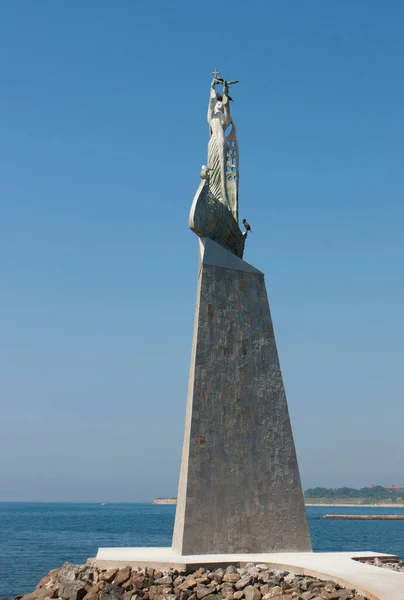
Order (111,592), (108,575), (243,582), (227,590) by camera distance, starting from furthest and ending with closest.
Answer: (108,575)
(111,592)
(243,582)
(227,590)

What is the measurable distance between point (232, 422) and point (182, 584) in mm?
3662

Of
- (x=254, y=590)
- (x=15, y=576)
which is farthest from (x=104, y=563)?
(x=15, y=576)

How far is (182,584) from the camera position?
12164mm

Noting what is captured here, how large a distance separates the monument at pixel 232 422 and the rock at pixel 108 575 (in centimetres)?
170

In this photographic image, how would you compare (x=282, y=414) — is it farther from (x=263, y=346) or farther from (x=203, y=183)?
(x=203, y=183)

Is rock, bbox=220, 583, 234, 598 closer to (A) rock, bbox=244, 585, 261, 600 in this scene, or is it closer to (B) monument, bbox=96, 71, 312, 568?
(A) rock, bbox=244, 585, 261, 600

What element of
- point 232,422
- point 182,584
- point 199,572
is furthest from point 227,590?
point 232,422

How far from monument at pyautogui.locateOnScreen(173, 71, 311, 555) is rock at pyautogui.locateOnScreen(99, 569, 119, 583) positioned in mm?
1699

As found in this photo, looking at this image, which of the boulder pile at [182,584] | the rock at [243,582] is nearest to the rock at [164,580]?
the boulder pile at [182,584]

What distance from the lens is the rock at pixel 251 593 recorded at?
1135cm

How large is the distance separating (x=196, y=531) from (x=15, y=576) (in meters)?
10.1

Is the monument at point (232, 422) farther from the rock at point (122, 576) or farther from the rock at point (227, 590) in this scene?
the rock at point (227, 590)

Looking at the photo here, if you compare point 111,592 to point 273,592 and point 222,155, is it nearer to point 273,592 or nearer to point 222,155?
point 273,592

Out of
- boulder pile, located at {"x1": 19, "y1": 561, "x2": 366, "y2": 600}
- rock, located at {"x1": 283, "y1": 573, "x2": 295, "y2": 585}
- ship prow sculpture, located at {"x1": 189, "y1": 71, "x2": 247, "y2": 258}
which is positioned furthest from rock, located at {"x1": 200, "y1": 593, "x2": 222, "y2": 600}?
ship prow sculpture, located at {"x1": 189, "y1": 71, "x2": 247, "y2": 258}
